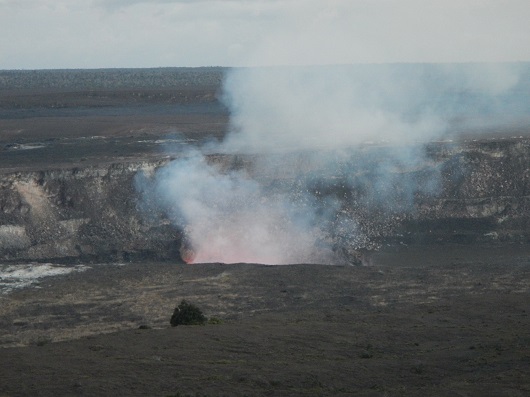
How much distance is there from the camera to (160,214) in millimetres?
39531

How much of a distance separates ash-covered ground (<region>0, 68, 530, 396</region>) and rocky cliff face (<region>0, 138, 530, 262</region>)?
3.2 inches

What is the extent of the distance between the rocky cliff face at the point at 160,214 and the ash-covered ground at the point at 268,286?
0.26 ft

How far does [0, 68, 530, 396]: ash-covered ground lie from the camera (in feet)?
60.2

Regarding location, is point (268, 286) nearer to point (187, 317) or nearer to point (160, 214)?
point (187, 317)

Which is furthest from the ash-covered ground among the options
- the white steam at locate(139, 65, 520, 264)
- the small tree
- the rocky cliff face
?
the small tree

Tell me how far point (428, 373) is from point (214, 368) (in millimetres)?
4261

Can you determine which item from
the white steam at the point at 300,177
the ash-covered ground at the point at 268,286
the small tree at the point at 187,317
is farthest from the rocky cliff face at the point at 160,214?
the small tree at the point at 187,317

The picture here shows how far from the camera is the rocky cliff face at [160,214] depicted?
124 ft

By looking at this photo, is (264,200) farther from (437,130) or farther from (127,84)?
(127,84)

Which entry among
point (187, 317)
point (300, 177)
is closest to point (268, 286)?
point (187, 317)

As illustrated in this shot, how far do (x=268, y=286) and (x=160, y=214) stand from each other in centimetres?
1069

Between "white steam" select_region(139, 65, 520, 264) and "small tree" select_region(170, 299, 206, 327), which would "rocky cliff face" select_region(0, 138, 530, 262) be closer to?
"white steam" select_region(139, 65, 520, 264)

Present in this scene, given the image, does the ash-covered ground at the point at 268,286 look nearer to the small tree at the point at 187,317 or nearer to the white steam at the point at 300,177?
the white steam at the point at 300,177

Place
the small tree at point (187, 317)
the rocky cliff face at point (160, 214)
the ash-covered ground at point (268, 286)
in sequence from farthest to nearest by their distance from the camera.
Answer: the rocky cliff face at point (160, 214) → the small tree at point (187, 317) → the ash-covered ground at point (268, 286)
